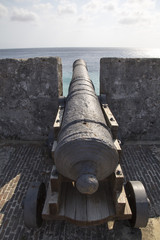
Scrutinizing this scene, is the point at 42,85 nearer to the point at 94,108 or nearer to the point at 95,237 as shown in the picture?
the point at 94,108

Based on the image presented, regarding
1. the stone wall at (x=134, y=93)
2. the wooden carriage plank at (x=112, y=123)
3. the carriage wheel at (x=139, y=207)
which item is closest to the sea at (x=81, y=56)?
the stone wall at (x=134, y=93)

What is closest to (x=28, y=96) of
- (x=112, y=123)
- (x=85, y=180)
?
(x=112, y=123)

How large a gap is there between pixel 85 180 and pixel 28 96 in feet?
14.9

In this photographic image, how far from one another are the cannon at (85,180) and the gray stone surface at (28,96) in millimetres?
2137

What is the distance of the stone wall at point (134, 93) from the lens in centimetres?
598

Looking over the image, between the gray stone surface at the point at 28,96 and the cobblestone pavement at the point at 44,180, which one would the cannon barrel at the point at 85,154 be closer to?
the cobblestone pavement at the point at 44,180

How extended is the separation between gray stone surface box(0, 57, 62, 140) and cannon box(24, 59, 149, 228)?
2137 mm

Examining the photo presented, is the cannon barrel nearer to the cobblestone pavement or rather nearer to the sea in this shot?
the cobblestone pavement

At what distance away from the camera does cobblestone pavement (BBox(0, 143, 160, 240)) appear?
3629mm

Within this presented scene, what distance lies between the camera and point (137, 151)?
20.6ft

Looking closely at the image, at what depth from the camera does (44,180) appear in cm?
497

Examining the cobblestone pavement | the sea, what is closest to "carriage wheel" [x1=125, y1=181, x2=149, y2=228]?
the cobblestone pavement

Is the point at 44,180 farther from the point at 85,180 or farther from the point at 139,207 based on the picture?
the point at 85,180

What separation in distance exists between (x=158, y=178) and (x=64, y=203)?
291 cm
